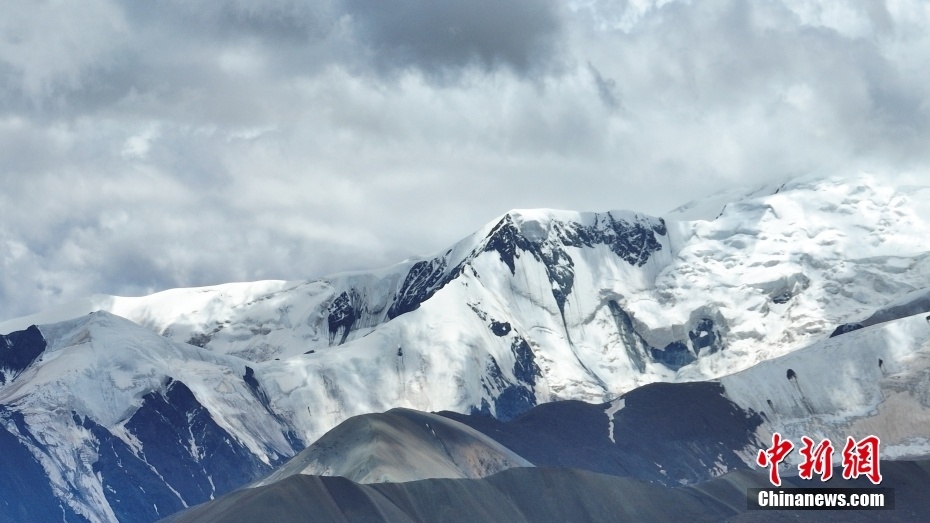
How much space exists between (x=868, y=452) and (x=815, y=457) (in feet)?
37.7

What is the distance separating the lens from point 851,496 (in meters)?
164

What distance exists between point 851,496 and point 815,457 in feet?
39.6

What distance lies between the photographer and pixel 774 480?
534 ft

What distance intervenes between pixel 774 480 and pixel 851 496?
329 inches

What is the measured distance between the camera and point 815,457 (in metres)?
155

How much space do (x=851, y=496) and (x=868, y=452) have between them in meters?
4.69

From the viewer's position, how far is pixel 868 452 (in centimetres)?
16400
